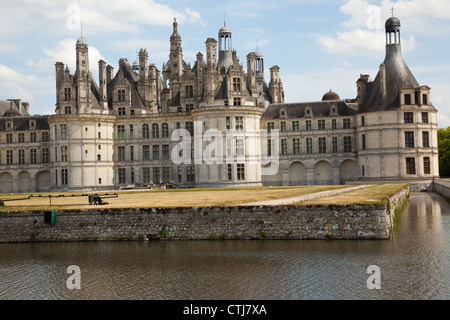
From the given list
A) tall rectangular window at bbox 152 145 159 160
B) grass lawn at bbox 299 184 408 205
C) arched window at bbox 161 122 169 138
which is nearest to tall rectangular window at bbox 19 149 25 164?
tall rectangular window at bbox 152 145 159 160

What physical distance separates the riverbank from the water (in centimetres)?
83

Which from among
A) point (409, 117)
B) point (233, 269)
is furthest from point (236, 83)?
point (233, 269)

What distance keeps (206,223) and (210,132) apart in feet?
112

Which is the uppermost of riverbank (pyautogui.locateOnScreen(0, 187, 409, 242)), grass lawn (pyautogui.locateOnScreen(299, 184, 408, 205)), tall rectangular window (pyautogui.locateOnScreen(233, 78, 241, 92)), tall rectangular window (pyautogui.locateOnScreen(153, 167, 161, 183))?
tall rectangular window (pyautogui.locateOnScreen(233, 78, 241, 92))

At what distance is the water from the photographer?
17547 mm

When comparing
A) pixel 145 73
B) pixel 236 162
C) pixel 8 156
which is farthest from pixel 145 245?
pixel 8 156

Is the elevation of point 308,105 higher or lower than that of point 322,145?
higher

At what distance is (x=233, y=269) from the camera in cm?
2072

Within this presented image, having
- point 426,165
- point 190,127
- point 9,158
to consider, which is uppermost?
point 190,127

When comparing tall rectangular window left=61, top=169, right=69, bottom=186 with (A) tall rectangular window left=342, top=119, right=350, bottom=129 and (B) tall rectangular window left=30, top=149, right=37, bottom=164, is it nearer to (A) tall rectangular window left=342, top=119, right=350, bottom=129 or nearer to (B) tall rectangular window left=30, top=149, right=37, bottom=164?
(B) tall rectangular window left=30, top=149, right=37, bottom=164

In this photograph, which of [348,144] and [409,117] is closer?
[409,117]

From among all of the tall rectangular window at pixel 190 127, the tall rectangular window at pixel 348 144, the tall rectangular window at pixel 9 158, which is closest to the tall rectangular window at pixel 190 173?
the tall rectangular window at pixel 190 127

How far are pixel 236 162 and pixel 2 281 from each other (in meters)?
42.7

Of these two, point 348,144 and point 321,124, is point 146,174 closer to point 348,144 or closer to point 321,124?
point 321,124
